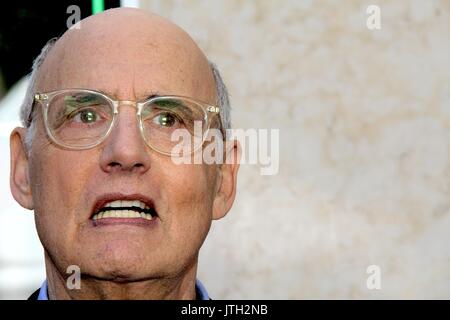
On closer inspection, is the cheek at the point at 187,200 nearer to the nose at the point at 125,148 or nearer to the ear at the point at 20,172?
the nose at the point at 125,148

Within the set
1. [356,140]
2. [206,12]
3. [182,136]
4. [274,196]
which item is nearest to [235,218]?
[274,196]

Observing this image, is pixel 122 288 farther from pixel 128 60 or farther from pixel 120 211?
pixel 128 60

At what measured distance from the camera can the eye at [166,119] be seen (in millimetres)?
2168

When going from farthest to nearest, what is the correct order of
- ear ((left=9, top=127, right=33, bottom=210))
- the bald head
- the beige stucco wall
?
the beige stucco wall, ear ((left=9, top=127, right=33, bottom=210)), the bald head

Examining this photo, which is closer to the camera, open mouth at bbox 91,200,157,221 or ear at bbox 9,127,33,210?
open mouth at bbox 91,200,157,221

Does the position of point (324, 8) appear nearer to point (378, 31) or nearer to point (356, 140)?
point (378, 31)

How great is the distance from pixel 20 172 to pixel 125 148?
1.20ft

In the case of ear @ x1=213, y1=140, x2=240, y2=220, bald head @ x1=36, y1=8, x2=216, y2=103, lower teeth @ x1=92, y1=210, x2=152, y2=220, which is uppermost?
bald head @ x1=36, y1=8, x2=216, y2=103

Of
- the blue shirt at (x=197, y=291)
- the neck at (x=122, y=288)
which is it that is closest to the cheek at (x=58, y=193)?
the neck at (x=122, y=288)

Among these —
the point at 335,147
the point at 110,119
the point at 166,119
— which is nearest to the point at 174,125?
the point at 166,119

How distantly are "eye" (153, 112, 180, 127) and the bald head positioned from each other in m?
0.05

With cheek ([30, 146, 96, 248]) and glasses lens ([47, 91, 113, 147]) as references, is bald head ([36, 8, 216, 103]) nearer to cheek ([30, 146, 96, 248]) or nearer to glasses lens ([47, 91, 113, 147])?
glasses lens ([47, 91, 113, 147])

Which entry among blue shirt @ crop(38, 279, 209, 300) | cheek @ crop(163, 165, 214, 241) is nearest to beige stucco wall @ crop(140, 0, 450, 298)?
blue shirt @ crop(38, 279, 209, 300)

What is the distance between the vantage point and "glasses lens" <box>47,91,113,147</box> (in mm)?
2127
